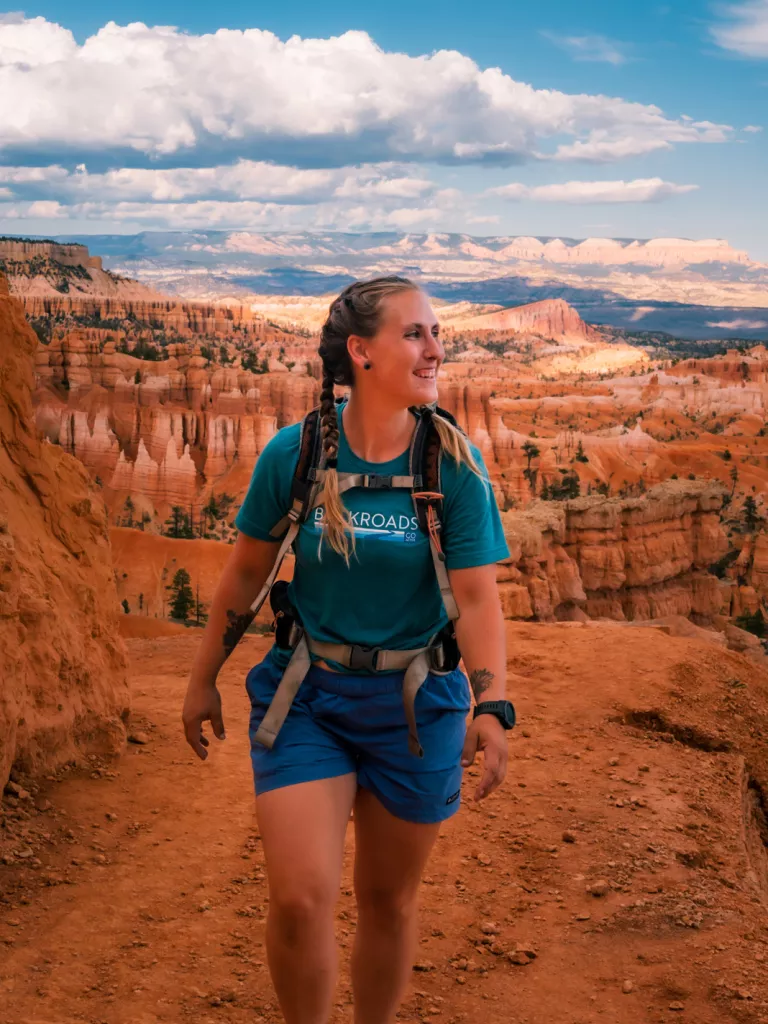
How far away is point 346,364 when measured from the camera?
3.45 m

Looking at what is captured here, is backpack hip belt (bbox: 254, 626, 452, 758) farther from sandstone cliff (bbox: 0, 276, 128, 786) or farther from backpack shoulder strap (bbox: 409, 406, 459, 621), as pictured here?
sandstone cliff (bbox: 0, 276, 128, 786)

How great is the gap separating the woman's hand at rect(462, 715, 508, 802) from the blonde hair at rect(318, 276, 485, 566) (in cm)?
66

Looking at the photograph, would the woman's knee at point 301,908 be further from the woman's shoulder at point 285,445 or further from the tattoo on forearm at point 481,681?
the woman's shoulder at point 285,445

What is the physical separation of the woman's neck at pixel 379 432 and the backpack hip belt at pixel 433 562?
6cm

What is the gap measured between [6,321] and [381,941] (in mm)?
5136

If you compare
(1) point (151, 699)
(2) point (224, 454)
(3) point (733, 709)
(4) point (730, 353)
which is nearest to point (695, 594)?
(3) point (733, 709)

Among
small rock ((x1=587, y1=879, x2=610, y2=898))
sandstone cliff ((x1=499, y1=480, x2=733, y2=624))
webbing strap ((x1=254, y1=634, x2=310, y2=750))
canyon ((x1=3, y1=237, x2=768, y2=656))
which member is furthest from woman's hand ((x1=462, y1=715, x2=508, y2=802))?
sandstone cliff ((x1=499, y1=480, x2=733, y2=624))

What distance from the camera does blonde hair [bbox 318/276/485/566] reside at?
10.6ft

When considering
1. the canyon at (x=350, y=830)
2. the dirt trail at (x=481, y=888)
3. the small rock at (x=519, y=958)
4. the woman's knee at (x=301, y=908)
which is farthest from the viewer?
the small rock at (x=519, y=958)

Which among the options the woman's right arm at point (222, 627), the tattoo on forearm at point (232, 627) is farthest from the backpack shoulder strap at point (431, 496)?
the tattoo on forearm at point (232, 627)

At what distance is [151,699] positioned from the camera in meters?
8.41

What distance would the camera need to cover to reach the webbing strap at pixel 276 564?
10.8 feet

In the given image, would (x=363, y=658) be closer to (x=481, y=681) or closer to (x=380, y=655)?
(x=380, y=655)

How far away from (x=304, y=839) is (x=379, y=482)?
108cm
